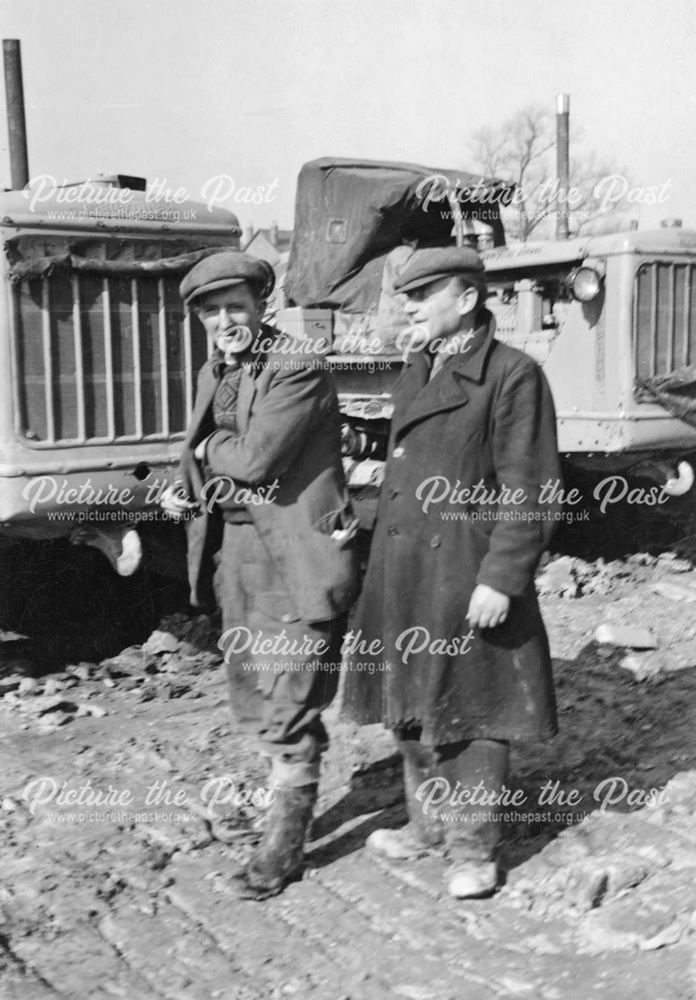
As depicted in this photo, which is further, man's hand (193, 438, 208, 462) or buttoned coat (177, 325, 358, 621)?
man's hand (193, 438, 208, 462)

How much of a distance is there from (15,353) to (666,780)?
3075 millimetres

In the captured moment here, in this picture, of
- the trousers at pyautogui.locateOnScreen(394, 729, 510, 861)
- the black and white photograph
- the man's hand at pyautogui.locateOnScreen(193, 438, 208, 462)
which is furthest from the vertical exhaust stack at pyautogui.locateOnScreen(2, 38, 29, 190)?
the trousers at pyautogui.locateOnScreen(394, 729, 510, 861)

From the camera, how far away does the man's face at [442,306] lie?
10.2 ft

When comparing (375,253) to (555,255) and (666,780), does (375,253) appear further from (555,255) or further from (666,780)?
(666,780)

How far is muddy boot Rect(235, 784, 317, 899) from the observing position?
10.5 ft

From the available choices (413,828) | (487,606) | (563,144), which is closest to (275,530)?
(487,606)

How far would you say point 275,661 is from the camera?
3.19 meters

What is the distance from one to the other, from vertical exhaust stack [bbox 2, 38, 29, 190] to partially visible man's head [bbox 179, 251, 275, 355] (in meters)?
3.58

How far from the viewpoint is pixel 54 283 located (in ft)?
16.2

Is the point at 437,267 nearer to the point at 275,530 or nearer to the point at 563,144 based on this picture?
the point at 275,530

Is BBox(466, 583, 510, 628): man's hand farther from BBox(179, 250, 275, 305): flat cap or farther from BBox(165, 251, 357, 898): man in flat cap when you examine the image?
BBox(179, 250, 275, 305): flat cap

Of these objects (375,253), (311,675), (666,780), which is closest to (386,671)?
(311,675)

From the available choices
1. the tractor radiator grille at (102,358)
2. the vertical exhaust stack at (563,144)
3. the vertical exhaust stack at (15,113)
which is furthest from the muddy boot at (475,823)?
the vertical exhaust stack at (563,144)

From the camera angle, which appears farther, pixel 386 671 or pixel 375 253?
pixel 375 253
